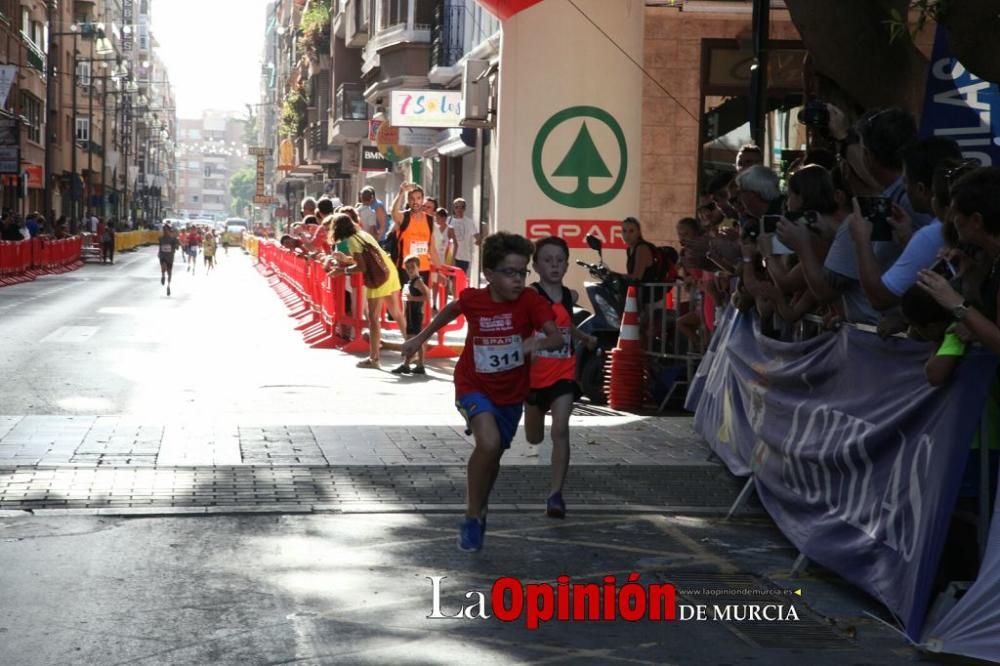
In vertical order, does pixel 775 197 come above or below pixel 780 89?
below

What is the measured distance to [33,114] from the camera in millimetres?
68625

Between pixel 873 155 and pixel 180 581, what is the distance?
A: 362cm

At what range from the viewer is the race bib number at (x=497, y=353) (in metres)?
7.64

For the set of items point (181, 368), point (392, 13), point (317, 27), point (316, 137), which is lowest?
point (181, 368)

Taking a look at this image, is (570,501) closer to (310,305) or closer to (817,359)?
(817,359)

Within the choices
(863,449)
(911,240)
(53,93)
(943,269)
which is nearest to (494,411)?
(863,449)

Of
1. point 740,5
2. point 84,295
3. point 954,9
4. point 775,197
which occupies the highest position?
point 740,5

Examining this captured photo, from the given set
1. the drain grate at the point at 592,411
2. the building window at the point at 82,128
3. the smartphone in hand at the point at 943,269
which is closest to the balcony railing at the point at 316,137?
the building window at the point at 82,128

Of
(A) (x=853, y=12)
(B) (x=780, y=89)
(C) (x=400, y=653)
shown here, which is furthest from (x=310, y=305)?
(C) (x=400, y=653)

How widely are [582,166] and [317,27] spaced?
49.5 m

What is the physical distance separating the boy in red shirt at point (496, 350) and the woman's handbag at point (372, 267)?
32.0 feet

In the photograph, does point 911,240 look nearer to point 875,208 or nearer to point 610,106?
point 875,208

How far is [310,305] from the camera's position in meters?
26.1

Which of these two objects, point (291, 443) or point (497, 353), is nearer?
point (497, 353)
